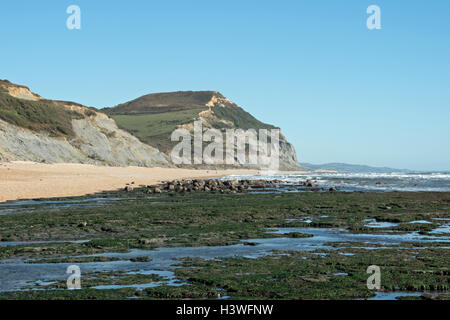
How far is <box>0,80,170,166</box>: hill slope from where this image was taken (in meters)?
74.0

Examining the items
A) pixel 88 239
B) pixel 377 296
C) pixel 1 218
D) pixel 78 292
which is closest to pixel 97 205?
pixel 1 218

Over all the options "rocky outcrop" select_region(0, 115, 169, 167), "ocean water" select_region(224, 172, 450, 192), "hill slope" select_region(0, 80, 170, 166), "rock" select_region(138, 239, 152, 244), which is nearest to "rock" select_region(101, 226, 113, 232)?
"rock" select_region(138, 239, 152, 244)

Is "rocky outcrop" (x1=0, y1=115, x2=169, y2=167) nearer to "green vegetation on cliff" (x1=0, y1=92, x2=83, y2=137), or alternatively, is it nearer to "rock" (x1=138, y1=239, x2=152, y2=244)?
"green vegetation on cliff" (x1=0, y1=92, x2=83, y2=137)

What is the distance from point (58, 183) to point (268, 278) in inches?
1440

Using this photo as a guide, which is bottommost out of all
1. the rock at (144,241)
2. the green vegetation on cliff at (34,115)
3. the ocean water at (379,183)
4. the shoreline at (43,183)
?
the rock at (144,241)

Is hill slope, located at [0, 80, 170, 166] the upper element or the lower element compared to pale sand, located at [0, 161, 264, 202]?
upper

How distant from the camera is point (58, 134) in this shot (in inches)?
3430

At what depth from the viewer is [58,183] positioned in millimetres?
45719

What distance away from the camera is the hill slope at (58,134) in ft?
243

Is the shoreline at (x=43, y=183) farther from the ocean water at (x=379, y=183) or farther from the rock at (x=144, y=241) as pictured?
the ocean water at (x=379, y=183)

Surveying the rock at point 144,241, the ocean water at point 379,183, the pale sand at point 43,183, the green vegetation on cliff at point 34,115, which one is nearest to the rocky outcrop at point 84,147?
the green vegetation on cliff at point 34,115

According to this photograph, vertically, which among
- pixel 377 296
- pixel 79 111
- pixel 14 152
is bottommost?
pixel 377 296

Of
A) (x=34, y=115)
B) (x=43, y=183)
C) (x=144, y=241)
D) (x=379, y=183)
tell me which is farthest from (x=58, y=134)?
(x=144, y=241)
